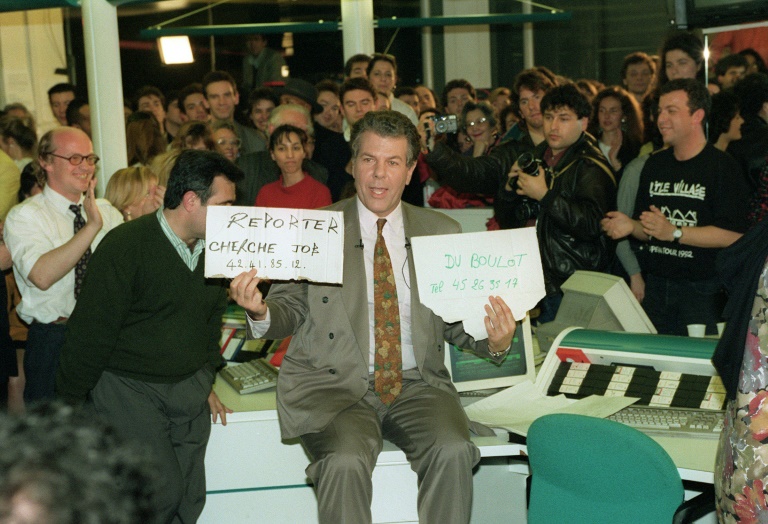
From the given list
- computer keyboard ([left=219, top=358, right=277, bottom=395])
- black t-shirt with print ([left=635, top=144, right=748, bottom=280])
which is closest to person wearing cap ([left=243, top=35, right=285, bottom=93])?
black t-shirt with print ([left=635, top=144, right=748, bottom=280])

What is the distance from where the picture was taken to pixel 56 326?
12.3ft

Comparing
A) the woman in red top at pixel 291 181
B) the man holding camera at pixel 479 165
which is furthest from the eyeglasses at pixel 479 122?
the woman in red top at pixel 291 181

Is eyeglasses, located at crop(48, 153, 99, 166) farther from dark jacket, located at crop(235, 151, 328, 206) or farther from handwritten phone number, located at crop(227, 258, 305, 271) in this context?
dark jacket, located at crop(235, 151, 328, 206)

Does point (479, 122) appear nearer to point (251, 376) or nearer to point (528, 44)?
point (251, 376)

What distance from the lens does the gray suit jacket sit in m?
3.09

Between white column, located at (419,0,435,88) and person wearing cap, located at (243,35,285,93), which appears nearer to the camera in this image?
person wearing cap, located at (243,35,285,93)

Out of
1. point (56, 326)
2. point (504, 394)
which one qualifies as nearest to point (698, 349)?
point (504, 394)

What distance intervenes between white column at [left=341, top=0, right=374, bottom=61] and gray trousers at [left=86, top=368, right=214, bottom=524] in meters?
3.71

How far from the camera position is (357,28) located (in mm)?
6555

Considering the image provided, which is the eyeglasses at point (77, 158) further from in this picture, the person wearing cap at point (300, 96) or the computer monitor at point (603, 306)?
the person wearing cap at point (300, 96)

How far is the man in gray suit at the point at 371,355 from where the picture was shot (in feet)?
9.62

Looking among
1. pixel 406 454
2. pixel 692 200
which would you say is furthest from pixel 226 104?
pixel 406 454

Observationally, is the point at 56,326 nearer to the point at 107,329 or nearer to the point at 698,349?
the point at 107,329

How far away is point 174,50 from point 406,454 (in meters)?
6.32
